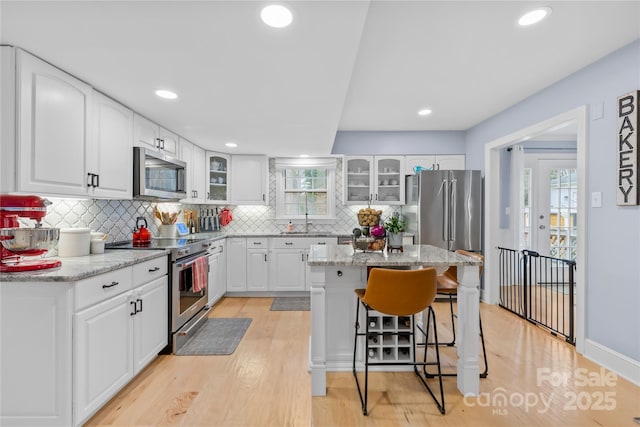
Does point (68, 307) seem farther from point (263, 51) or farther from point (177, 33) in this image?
point (263, 51)

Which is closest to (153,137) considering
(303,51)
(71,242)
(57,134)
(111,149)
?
(111,149)

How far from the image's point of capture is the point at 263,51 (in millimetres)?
1812

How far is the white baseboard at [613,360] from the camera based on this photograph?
2.22 meters

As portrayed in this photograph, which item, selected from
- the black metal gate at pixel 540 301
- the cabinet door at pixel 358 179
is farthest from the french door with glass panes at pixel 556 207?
the cabinet door at pixel 358 179

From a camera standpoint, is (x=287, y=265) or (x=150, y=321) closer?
(x=150, y=321)

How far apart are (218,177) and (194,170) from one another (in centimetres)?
59

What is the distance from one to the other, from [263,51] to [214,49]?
286 millimetres

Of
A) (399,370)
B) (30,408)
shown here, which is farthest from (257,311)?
(30,408)

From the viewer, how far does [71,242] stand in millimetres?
2232

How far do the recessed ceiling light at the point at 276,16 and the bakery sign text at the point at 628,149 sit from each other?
2556mm

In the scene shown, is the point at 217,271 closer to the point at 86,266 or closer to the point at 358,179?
the point at 86,266

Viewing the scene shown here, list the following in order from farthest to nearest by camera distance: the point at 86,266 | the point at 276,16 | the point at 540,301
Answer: the point at 540,301, the point at 86,266, the point at 276,16

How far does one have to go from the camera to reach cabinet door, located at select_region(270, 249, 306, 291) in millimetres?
4477

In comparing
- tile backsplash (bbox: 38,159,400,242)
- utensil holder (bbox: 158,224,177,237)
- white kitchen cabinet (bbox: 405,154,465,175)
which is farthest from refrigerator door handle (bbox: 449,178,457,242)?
utensil holder (bbox: 158,224,177,237)
